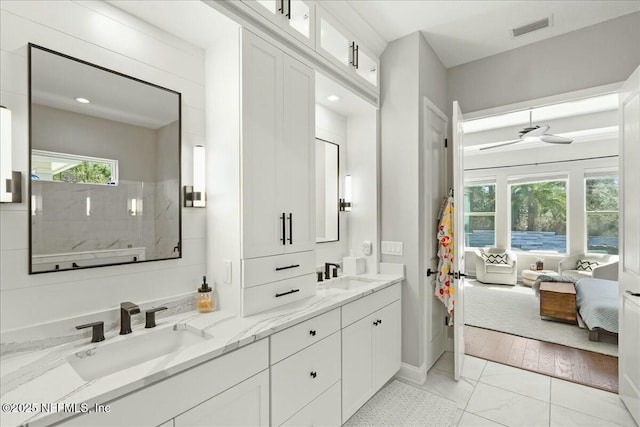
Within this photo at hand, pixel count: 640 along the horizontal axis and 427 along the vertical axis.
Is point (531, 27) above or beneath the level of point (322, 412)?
above

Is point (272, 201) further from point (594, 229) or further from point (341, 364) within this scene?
point (594, 229)

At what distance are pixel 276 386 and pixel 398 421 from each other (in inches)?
45.9

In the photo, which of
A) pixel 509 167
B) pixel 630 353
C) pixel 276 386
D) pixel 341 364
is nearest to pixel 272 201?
pixel 276 386

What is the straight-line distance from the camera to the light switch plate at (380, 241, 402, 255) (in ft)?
9.45

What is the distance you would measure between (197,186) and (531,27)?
3003mm

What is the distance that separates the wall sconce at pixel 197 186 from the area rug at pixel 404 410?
1791mm

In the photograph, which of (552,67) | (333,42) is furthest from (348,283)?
(552,67)

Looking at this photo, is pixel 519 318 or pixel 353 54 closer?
pixel 353 54

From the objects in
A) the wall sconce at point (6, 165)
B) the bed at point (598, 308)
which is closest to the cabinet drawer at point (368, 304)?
the wall sconce at point (6, 165)

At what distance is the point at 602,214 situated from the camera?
249 inches

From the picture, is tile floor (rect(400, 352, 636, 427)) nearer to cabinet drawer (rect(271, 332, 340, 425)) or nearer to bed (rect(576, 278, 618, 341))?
cabinet drawer (rect(271, 332, 340, 425))

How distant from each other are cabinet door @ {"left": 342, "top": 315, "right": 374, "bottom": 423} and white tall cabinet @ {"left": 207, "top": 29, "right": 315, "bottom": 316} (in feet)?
1.52

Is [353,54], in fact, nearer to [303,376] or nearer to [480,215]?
[303,376]

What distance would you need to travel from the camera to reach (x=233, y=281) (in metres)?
1.79
